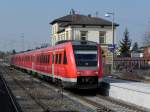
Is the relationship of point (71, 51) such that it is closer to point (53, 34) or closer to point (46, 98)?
point (46, 98)

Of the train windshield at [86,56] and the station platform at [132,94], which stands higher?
the train windshield at [86,56]

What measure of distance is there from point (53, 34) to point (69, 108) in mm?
79402

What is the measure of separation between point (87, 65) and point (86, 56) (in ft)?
1.83

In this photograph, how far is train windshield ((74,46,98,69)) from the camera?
2433 centimetres

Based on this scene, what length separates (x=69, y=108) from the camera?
18406 mm

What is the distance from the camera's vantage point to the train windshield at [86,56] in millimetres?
24328

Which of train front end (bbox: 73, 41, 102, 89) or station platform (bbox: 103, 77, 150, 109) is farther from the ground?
train front end (bbox: 73, 41, 102, 89)

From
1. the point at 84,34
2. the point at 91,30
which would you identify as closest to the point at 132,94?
the point at 84,34

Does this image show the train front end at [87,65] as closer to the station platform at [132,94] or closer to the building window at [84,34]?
the station platform at [132,94]

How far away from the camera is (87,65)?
958 inches

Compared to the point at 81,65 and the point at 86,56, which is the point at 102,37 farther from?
the point at 81,65

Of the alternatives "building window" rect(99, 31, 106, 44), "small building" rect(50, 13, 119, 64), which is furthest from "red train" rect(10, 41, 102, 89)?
"building window" rect(99, 31, 106, 44)

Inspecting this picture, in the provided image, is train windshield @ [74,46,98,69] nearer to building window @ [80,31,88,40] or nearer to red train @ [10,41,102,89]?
red train @ [10,41,102,89]

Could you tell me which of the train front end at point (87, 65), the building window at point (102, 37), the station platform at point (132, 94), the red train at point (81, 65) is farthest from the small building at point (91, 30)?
the station platform at point (132, 94)
